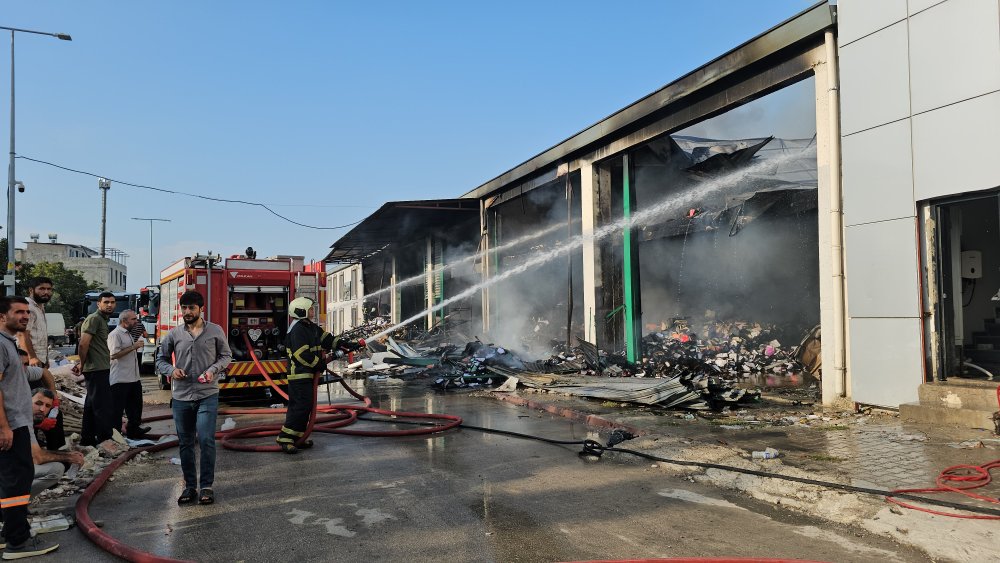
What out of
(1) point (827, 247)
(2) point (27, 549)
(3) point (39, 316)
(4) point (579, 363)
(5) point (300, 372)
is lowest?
(2) point (27, 549)

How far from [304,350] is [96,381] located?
2.31 m

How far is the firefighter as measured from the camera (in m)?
6.83

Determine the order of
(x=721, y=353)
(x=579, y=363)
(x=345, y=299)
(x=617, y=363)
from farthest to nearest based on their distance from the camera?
(x=345, y=299), (x=721, y=353), (x=579, y=363), (x=617, y=363)

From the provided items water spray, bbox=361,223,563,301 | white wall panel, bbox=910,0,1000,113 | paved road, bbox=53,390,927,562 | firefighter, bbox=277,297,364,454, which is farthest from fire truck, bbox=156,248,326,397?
water spray, bbox=361,223,563,301

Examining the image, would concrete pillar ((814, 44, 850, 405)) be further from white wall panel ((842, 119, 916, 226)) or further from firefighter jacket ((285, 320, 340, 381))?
firefighter jacket ((285, 320, 340, 381))

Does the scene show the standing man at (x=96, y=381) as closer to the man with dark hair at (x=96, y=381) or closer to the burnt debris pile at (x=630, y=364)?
the man with dark hair at (x=96, y=381)

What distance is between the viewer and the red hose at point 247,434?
3817 millimetres

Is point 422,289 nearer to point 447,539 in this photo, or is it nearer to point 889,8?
point 889,8

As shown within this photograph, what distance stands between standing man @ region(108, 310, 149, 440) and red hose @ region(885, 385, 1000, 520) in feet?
25.1

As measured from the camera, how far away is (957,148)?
7098 mm

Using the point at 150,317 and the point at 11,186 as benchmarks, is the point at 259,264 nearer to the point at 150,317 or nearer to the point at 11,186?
the point at 150,317

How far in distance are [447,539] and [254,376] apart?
771 centimetres

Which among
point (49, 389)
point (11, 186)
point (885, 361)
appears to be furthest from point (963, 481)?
point (11, 186)

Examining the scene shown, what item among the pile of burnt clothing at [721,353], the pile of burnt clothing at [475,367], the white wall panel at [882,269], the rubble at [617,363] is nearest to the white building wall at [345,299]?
the rubble at [617,363]
